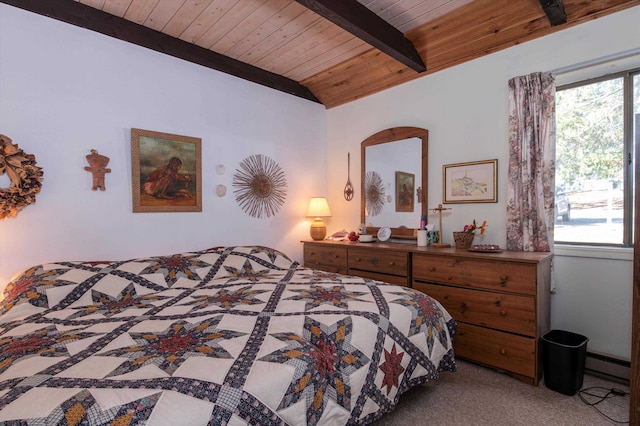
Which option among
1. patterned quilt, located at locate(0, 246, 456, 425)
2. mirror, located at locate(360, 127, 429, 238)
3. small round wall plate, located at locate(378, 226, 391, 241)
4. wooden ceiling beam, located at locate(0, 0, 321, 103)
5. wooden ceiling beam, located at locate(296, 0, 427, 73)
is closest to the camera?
patterned quilt, located at locate(0, 246, 456, 425)

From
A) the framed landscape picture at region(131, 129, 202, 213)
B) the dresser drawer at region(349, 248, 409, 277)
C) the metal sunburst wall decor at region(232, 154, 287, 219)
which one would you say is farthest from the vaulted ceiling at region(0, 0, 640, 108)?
the dresser drawer at region(349, 248, 409, 277)

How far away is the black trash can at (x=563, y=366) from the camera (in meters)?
1.95

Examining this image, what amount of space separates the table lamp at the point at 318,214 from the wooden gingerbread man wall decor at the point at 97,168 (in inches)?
75.0

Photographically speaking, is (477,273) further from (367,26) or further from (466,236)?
(367,26)

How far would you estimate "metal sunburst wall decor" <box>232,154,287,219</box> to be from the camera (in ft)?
10.3

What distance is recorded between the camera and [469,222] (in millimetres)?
2777

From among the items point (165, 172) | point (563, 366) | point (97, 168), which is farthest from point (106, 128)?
point (563, 366)

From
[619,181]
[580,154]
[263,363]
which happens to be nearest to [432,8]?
[580,154]

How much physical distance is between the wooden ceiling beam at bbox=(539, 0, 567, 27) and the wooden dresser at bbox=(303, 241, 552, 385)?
5.13 feet

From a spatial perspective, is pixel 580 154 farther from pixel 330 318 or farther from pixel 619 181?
pixel 330 318

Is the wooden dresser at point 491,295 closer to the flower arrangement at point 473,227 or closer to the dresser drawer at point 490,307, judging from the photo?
the dresser drawer at point 490,307

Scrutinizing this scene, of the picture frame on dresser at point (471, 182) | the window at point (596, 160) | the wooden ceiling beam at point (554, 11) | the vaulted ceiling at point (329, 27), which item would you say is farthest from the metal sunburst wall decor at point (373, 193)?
the wooden ceiling beam at point (554, 11)

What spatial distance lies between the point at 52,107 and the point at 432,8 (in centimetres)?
267

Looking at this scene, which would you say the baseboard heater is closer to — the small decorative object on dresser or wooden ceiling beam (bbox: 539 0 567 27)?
the small decorative object on dresser
